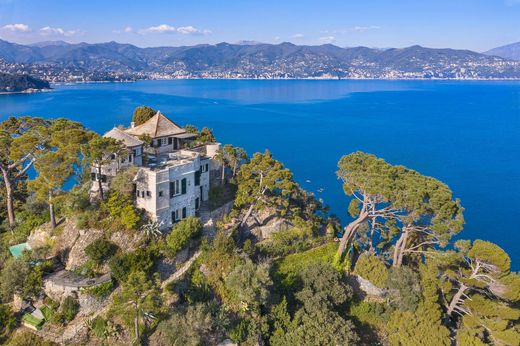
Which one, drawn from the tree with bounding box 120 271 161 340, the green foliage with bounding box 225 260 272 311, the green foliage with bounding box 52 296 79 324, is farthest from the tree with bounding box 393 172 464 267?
the green foliage with bounding box 52 296 79 324

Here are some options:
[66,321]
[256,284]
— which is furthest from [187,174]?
[66,321]

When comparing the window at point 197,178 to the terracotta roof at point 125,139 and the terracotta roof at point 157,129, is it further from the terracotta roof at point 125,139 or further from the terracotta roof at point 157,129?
the terracotta roof at point 157,129

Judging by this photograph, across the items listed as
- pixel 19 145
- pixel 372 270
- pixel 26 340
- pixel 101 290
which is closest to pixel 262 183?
pixel 372 270

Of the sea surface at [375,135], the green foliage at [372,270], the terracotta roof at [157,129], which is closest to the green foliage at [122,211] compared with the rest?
the terracotta roof at [157,129]

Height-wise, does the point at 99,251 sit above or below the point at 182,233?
below

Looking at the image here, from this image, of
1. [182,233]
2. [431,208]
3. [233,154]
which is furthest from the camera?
[233,154]

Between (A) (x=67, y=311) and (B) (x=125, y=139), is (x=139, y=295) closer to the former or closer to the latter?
(A) (x=67, y=311)
